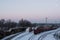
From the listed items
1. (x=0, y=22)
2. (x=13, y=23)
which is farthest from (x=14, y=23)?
(x=0, y=22)

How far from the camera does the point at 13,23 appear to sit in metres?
63.8

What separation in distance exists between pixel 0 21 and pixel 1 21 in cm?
52

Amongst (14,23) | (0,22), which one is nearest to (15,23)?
(14,23)

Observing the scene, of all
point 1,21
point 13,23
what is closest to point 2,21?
point 1,21

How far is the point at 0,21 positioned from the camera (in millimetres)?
66375

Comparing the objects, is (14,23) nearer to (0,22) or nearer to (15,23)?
(15,23)

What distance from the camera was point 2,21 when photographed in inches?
2630

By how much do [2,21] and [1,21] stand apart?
0.71 metres

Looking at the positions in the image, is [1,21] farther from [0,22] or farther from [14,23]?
[14,23]

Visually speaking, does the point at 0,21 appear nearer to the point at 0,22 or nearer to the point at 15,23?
the point at 0,22

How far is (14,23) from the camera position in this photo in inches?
2506

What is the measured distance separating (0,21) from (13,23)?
666 centimetres

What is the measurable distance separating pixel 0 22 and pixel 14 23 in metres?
6.38

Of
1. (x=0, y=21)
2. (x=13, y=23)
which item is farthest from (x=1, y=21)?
(x=13, y=23)
